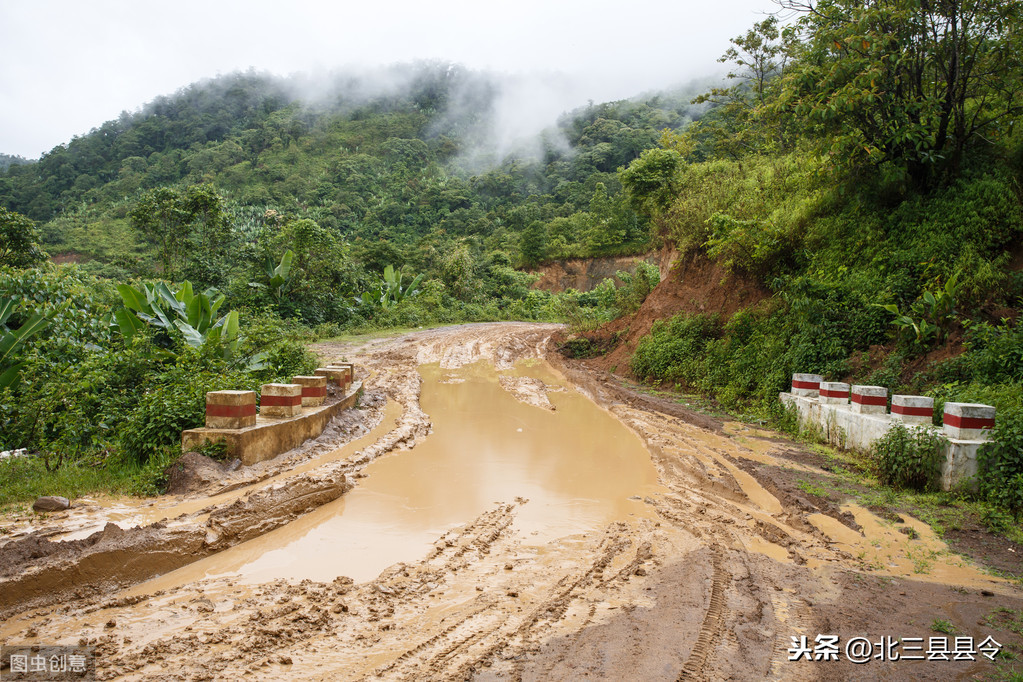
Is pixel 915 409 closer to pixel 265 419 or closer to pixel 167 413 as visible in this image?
pixel 265 419

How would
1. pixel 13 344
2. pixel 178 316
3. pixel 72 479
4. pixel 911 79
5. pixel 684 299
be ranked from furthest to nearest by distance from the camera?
pixel 684 299, pixel 178 316, pixel 911 79, pixel 13 344, pixel 72 479

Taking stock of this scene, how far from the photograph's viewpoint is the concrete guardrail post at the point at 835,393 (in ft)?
28.4

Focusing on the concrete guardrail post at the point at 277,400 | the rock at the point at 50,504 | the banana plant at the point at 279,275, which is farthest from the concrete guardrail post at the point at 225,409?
the banana plant at the point at 279,275

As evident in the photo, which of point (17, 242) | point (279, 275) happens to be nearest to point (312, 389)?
point (279, 275)

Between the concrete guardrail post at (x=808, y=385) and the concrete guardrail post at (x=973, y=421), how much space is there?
11.3 feet

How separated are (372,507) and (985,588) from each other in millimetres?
4769

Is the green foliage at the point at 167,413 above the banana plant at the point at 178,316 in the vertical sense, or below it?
below

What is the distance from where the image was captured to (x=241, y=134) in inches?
2594

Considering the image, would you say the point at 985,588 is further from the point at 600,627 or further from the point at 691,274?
the point at 691,274

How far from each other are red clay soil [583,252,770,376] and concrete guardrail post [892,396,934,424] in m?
6.23

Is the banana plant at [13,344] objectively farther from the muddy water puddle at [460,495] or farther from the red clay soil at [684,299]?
the red clay soil at [684,299]

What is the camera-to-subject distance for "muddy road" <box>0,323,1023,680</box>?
3219mm

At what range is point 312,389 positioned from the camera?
28.5 ft

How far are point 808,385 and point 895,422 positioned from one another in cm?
282
